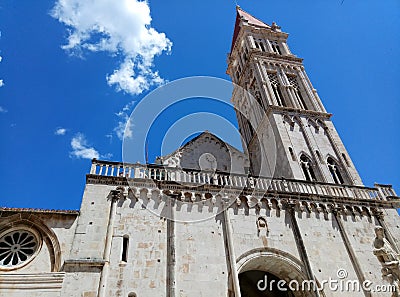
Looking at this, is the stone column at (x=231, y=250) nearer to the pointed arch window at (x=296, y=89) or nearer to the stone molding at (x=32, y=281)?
the stone molding at (x=32, y=281)

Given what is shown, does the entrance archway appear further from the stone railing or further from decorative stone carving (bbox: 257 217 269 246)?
the stone railing

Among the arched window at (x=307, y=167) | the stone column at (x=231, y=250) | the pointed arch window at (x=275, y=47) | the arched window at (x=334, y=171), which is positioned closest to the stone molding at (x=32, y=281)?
the stone column at (x=231, y=250)

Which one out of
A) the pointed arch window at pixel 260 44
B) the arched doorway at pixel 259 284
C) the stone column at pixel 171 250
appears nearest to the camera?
the stone column at pixel 171 250

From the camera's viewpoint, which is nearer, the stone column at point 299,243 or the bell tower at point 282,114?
the stone column at point 299,243

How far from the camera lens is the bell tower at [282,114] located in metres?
18.5

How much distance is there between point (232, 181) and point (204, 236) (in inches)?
127

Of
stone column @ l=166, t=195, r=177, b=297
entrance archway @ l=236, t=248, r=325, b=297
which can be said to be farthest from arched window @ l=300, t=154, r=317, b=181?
stone column @ l=166, t=195, r=177, b=297

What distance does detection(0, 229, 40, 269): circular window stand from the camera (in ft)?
33.4

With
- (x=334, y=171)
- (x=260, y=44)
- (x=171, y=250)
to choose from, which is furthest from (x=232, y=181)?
(x=260, y=44)

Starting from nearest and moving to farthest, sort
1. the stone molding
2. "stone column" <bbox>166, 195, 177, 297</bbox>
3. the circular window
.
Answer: the stone molding
the circular window
"stone column" <bbox>166, 195, 177, 297</bbox>

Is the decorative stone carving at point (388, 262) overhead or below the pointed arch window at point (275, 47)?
below

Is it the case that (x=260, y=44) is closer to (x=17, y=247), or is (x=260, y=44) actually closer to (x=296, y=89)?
(x=296, y=89)

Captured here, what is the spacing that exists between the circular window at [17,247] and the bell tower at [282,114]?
43.7 feet

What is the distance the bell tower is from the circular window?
1332 cm
